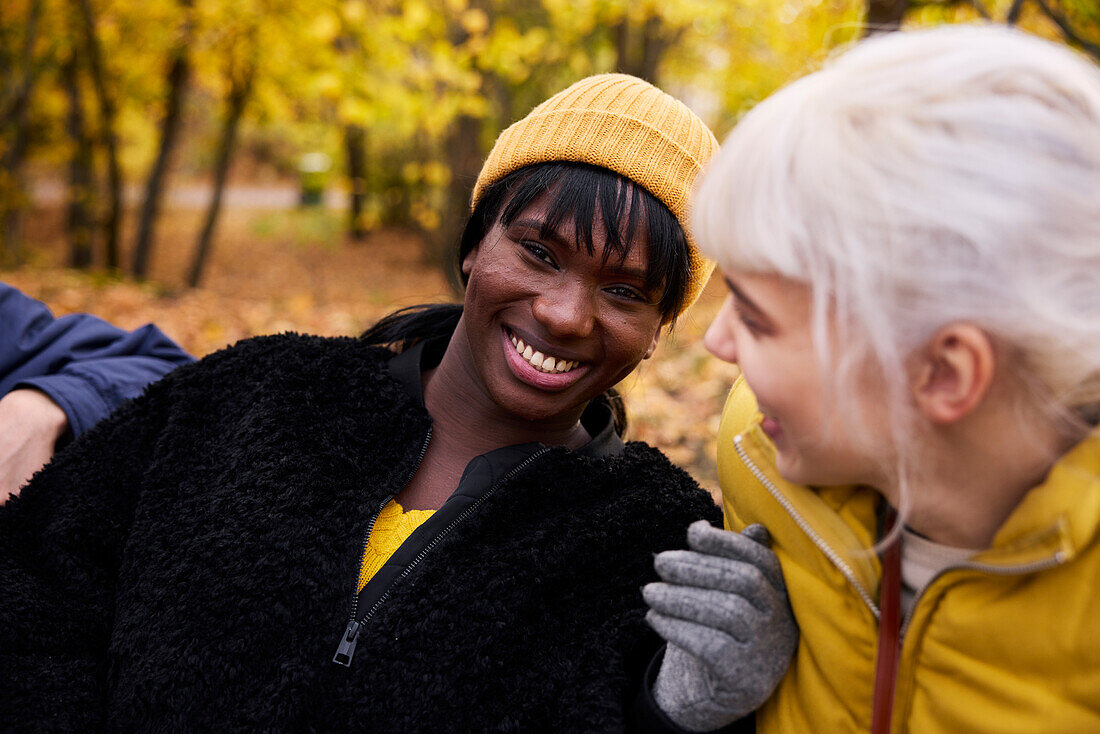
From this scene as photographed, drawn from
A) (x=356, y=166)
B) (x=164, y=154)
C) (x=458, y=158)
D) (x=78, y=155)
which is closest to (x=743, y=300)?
(x=458, y=158)

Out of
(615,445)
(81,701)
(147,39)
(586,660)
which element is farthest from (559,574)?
(147,39)

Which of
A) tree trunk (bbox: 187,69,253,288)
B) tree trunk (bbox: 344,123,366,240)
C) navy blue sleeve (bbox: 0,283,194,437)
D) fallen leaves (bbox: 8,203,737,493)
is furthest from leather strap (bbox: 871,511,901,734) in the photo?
tree trunk (bbox: 344,123,366,240)

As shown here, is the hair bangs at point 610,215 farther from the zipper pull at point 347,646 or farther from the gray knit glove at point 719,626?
the zipper pull at point 347,646

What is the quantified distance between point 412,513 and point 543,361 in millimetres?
484

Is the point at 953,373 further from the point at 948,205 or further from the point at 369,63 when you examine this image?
the point at 369,63

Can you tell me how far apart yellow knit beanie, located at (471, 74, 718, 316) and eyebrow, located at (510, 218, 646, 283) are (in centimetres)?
17

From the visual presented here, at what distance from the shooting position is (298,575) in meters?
1.76

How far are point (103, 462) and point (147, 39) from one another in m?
10.1

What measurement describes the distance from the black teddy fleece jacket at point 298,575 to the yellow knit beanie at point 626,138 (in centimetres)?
65

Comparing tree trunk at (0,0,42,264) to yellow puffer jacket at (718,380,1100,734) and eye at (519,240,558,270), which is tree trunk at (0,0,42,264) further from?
yellow puffer jacket at (718,380,1100,734)

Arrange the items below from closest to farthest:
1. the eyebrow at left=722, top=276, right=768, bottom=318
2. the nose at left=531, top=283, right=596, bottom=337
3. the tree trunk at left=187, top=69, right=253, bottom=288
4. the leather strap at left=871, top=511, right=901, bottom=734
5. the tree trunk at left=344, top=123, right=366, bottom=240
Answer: the eyebrow at left=722, top=276, right=768, bottom=318 < the leather strap at left=871, top=511, right=901, bottom=734 < the nose at left=531, top=283, right=596, bottom=337 < the tree trunk at left=187, top=69, right=253, bottom=288 < the tree trunk at left=344, top=123, right=366, bottom=240

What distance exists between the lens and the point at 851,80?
1154 mm

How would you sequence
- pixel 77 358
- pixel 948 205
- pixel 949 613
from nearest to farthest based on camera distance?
pixel 948 205
pixel 949 613
pixel 77 358

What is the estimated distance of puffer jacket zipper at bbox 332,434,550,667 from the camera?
175cm
